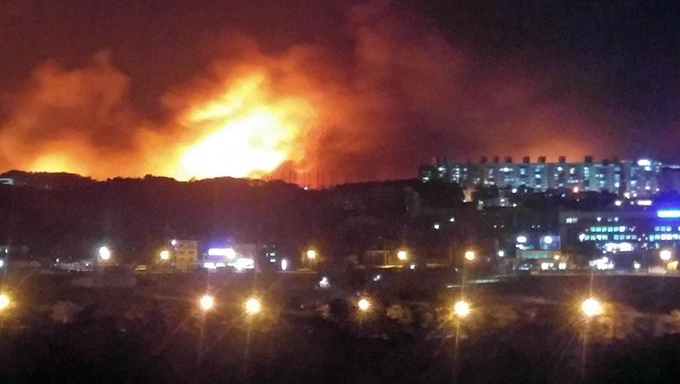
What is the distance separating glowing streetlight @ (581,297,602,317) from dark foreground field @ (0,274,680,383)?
169 millimetres

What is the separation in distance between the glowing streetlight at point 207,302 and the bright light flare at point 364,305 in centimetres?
234

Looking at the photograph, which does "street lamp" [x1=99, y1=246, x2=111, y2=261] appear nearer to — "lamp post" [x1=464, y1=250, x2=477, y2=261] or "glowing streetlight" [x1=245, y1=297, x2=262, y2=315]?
"lamp post" [x1=464, y1=250, x2=477, y2=261]

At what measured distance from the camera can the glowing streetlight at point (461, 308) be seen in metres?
13.1

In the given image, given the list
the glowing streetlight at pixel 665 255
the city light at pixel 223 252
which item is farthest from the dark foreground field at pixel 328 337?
the glowing streetlight at pixel 665 255

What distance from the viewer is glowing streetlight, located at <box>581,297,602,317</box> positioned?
13.4 m

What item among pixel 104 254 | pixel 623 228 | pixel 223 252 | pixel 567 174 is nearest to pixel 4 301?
pixel 104 254

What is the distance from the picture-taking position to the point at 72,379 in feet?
31.8

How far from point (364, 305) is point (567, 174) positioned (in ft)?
142

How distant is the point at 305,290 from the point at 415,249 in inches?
309

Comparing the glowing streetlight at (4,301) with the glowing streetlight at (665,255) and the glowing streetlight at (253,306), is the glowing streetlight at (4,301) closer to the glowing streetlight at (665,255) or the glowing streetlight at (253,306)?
the glowing streetlight at (253,306)

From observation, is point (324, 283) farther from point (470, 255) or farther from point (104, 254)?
point (104, 254)

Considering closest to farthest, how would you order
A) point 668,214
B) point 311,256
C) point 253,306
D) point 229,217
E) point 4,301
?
point 253,306, point 4,301, point 311,256, point 229,217, point 668,214

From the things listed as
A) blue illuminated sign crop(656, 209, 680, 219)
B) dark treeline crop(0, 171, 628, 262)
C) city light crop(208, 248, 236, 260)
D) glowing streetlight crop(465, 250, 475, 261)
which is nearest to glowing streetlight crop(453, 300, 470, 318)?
glowing streetlight crop(465, 250, 475, 261)

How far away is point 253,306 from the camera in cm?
1400
